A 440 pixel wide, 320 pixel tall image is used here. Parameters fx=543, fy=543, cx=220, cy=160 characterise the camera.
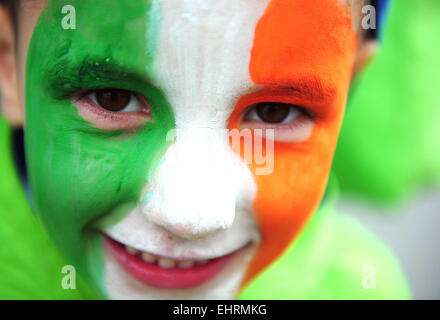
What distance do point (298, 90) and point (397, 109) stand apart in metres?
0.93

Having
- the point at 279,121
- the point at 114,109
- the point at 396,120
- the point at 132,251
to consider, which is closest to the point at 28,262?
the point at 132,251

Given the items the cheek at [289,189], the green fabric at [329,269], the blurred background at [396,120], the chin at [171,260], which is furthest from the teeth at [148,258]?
the blurred background at [396,120]

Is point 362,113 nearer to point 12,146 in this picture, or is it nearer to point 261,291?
point 261,291

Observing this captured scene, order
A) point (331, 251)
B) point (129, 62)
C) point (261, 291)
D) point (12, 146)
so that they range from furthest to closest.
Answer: point (331, 251) < point (261, 291) < point (12, 146) < point (129, 62)

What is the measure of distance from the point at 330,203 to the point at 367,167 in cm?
32

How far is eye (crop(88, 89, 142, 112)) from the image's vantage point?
68 centimetres

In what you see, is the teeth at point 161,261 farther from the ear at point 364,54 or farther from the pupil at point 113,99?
the ear at point 364,54

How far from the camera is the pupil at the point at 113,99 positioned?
0.68 metres

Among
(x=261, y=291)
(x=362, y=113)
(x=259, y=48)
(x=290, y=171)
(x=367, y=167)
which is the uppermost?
(x=362, y=113)

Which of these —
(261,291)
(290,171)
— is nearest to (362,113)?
(261,291)

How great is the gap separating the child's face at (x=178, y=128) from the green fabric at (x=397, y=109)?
754mm

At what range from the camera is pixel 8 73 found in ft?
2.76

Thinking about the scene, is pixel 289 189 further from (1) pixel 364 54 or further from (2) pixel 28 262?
(2) pixel 28 262

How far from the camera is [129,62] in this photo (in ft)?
2.08
